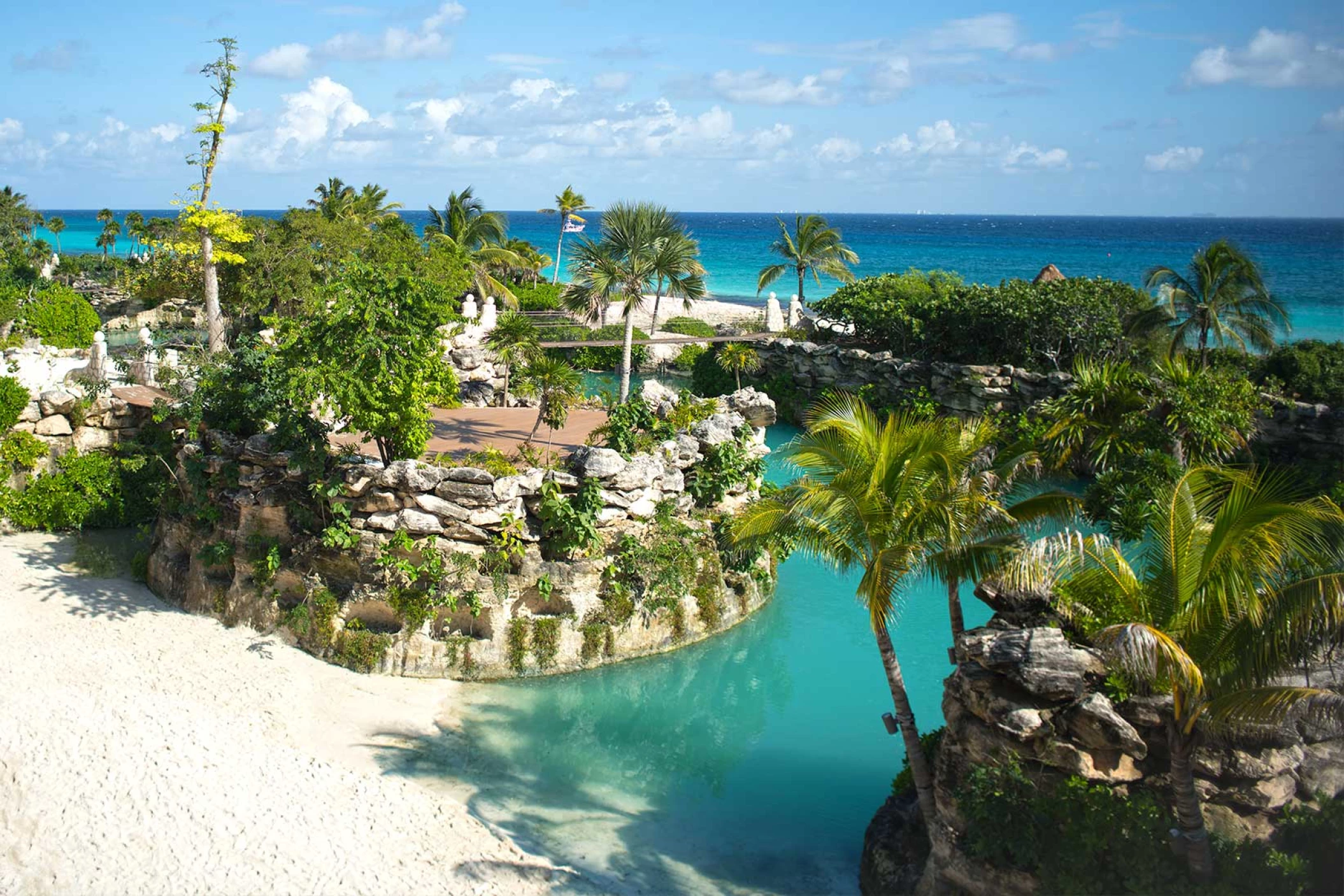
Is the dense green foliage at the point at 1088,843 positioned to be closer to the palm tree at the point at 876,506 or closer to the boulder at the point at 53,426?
the palm tree at the point at 876,506

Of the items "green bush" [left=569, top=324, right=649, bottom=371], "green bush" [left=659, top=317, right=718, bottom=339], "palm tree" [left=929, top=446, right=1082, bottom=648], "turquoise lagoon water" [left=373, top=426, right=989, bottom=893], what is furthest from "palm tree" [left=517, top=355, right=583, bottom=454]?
"green bush" [left=659, top=317, right=718, bottom=339]

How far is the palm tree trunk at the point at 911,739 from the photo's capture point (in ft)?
38.2

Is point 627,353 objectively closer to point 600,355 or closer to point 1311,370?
point 1311,370

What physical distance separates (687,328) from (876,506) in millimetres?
33316

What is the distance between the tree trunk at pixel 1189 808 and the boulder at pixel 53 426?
23601 millimetres

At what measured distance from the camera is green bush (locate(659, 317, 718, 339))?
42588 mm

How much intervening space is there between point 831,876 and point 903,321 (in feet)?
74.7

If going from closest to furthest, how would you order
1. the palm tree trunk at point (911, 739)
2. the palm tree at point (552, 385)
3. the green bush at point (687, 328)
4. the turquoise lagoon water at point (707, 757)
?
the palm tree trunk at point (911, 739) < the turquoise lagoon water at point (707, 757) < the palm tree at point (552, 385) < the green bush at point (687, 328)

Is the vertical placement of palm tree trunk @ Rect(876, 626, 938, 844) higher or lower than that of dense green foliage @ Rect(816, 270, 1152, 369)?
lower

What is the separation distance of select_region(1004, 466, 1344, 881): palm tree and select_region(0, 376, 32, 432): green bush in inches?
870

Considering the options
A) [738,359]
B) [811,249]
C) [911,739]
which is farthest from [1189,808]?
[811,249]

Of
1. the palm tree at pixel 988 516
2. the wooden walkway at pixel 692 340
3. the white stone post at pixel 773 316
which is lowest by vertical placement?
the palm tree at pixel 988 516

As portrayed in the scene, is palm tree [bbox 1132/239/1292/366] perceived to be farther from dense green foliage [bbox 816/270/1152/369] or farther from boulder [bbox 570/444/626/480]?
boulder [bbox 570/444/626/480]

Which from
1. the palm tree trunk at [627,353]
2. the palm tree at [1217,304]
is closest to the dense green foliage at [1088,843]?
the palm tree trunk at [627,353]
